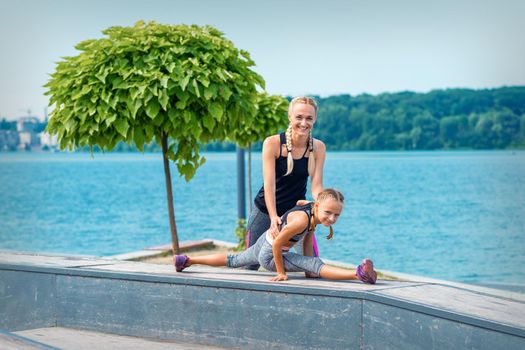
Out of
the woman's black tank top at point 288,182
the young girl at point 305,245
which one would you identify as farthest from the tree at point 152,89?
the young girl at point 305,245

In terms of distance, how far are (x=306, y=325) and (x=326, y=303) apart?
0.77ft

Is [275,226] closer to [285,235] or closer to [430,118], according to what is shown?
[285,235]

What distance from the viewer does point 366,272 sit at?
5879 mm

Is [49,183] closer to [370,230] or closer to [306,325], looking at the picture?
[370,230]

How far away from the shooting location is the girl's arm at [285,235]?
584 cm

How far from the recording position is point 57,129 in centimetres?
1002

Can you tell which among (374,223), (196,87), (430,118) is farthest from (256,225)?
(430,118)

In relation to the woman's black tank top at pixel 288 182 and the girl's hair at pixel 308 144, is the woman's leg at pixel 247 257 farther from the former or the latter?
the girl's hair at pixel 308 144

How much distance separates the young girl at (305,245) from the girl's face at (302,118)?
53 centimetres

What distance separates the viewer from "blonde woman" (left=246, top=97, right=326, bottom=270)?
6.13 m

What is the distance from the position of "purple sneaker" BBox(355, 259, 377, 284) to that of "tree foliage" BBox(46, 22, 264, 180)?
4.06 metres

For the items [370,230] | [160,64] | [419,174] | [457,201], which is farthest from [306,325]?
[419,174]

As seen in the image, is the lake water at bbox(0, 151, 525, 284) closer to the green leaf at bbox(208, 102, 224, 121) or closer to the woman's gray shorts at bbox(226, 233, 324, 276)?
the green leaf at bbox(208, 102, 224, 121)

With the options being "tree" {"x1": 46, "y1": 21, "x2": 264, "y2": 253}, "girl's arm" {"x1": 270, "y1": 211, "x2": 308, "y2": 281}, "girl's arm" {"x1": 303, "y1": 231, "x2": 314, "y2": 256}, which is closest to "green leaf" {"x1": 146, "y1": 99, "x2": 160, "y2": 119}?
"tree" {"x1": 46, "y1": 21, "x2": 264, "y2": 253}
